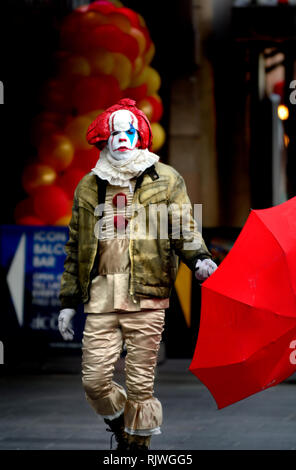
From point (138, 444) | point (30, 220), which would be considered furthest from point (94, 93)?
point (138, 444)

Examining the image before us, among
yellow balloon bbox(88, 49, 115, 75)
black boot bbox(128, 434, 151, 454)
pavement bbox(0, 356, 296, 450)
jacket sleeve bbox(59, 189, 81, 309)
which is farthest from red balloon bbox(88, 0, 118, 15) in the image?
black boot bbox(128, 434, 151, 454)

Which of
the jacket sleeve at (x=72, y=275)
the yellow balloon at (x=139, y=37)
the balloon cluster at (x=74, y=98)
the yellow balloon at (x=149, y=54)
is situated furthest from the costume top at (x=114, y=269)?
the yellow balloon at (x=149, y=54)

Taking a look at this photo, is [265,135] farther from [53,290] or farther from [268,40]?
[53,290]

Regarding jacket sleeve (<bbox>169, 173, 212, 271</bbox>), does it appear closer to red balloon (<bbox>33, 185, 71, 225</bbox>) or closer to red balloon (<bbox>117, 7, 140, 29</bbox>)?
red balloon (<bbox>33, 185, 71, 225</bbox>)

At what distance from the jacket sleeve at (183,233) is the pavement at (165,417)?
1.31 m

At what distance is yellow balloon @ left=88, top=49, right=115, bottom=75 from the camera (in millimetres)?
9883

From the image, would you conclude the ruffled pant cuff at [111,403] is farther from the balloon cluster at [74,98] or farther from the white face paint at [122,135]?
the balloon cluster at [74,98]

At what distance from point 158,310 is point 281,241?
3.15ft

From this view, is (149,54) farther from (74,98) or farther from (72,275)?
(72,275)

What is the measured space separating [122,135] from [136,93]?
520 centimetres

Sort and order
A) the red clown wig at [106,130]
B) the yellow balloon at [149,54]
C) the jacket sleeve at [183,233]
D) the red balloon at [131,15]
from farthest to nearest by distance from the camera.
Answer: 1. the yellow balloon at [149,54]
2. the red balloon at [131,15]
3. the red clown wig at [106,130]
4. the jacket sleeve at [183,233]

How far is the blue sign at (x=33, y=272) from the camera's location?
31.1ft

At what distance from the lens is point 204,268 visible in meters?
5.00
